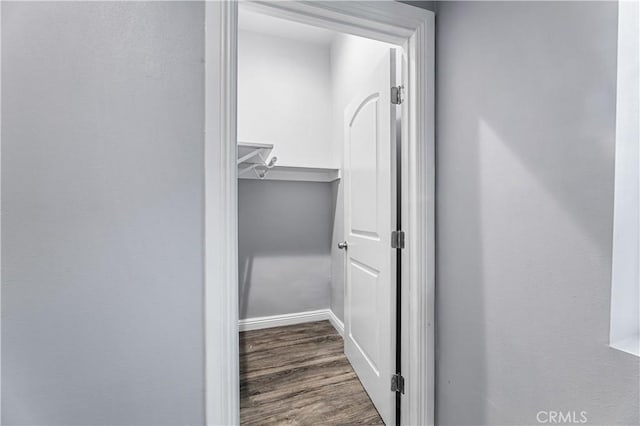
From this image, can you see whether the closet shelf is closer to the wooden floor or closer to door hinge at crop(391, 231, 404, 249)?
door hinge at crop(391, 231, 404, 249)

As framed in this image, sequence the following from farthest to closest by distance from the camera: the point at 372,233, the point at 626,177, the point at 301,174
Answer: the point at 301,174, the point at 372,233, the point at 626,177

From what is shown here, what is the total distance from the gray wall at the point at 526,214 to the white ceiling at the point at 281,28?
5.37ft

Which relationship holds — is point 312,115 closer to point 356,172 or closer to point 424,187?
point 356,172

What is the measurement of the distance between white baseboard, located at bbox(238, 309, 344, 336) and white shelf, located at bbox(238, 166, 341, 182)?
131cm

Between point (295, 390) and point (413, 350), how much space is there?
34.1 inches

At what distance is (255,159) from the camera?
7.27 feet

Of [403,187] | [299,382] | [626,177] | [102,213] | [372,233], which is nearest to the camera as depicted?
[626,177]

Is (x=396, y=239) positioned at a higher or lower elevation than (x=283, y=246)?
higher

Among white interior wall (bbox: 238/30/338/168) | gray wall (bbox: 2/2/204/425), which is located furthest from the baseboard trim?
gray wall (bbox: 2/2/204/425)

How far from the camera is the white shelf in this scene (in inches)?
97.8

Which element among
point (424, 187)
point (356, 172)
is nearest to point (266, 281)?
point (356, 172)

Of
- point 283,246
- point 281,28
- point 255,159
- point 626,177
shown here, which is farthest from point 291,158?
point 626,177

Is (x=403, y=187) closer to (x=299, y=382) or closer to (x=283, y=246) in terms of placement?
(x=299, y=382)

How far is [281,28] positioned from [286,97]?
581mm
